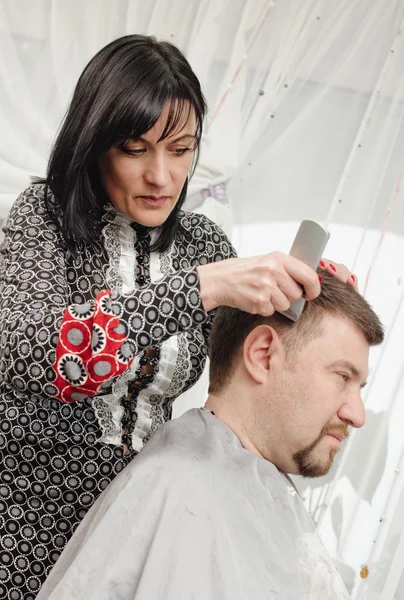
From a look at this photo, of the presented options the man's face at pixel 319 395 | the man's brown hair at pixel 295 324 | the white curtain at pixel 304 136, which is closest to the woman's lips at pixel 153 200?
the man's brown hair at pixel 295 324

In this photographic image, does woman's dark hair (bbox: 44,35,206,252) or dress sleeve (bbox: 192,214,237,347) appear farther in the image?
dress sleeve (bbox: 192,214,237,347)

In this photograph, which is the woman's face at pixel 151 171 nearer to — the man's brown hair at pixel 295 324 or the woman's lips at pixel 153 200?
the woman's lips at pixel 153 200

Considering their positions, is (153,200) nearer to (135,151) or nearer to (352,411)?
(135,151)

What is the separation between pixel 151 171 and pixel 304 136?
1.33 metres

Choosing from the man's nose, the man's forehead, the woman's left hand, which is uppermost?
the woman's left hand

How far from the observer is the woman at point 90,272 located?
1573 mm

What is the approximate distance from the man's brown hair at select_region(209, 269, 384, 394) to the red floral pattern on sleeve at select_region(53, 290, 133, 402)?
0.30 metres

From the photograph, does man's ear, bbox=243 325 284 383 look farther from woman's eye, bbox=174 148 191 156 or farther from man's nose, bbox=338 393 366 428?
woman's eye, bbox=174 148 191 156

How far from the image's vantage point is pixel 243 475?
1.58 m

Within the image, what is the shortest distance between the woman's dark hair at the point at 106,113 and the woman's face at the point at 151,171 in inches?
0.8

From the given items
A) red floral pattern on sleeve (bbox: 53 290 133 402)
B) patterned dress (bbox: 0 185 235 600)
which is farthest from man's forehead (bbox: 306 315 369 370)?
red floral pattern on sleeve (bbox: 53 290 133 402)

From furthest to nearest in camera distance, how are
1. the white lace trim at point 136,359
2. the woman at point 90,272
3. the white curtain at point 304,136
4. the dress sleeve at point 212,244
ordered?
the white curtain at point 304,136, the dress sleeve at point 212,244, the white lace trim at point 136,359, the woman at point 90,272

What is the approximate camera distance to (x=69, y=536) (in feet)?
5.63

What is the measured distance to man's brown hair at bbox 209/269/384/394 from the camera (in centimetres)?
159
